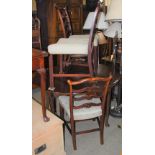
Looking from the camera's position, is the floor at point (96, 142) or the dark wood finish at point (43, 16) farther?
the dark wood finish at point (43, 16)

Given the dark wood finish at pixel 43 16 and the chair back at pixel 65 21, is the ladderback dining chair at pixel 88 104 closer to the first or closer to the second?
the chair back at pixel 65 21

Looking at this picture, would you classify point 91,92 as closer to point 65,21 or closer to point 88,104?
point 88,104

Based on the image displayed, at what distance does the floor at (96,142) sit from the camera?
2.12 meters

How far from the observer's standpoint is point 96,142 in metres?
2.27

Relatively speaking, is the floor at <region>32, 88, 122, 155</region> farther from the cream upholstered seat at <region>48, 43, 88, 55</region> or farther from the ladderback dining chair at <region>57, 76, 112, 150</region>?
the cream upholstered seat at <region>48, 43, 88, 55</region>

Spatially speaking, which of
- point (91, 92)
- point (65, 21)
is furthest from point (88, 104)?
point (65, 21)

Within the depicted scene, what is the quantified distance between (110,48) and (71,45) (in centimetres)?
193

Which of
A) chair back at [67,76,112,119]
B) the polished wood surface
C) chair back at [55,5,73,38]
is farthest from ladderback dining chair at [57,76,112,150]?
chair back at [55,5,73,38]

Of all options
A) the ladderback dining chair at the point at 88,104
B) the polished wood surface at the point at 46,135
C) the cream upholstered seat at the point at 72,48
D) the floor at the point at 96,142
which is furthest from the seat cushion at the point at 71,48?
the floor at the point at 96,142
